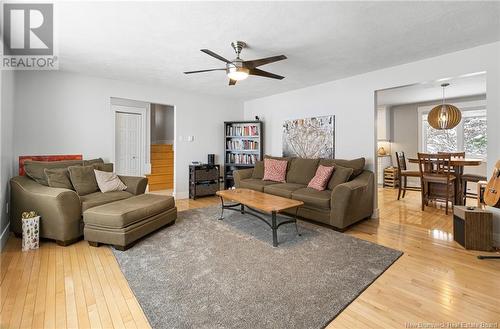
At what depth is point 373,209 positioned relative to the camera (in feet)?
12.3

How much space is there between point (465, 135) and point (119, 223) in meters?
7.35

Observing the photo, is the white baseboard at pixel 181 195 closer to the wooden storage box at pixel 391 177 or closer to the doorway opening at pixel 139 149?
the doorway opening at pixel 139 149

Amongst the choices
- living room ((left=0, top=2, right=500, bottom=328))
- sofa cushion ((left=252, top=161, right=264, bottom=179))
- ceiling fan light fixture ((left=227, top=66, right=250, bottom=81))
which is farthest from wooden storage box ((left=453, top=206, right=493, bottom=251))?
sofa cushion ((left=252, top=161, right=264, bottom=179))

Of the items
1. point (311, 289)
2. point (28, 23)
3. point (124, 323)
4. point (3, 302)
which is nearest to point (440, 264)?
point (311, 289)

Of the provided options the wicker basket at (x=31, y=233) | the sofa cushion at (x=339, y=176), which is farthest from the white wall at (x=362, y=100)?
the wicker basket at (x=31, y=233)

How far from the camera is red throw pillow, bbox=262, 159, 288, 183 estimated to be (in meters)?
4.51

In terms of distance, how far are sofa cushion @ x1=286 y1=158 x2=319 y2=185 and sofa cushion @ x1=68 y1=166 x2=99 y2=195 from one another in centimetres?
314

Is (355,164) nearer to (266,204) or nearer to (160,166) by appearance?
(266,204)

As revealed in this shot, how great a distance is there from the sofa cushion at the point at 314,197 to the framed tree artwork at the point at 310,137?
1.14m

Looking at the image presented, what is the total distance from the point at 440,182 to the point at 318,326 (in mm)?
3970

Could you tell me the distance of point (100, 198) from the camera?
3.04m

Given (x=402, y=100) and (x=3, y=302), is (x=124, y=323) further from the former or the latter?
(x=402, y=100)

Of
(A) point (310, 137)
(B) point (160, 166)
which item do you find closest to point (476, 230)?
(A) point (310, 137)

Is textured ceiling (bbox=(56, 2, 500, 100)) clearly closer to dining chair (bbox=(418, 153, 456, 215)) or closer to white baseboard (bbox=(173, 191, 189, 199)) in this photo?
dining chair (bbox=(418, 153, 456, 215))
